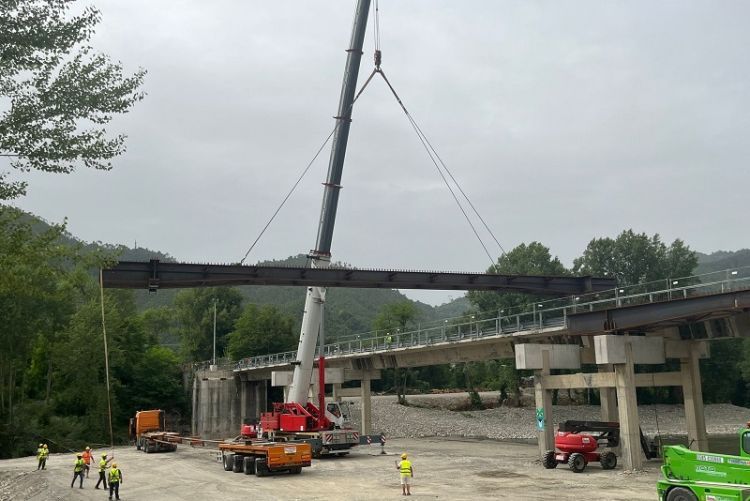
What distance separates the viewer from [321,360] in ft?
124

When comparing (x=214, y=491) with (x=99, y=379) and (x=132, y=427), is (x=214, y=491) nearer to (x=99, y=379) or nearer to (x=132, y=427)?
(x=132, y=427)

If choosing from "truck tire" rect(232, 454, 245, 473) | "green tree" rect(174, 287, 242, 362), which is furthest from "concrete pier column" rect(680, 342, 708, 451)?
"green tree" rect(174, 287, 242, 362)

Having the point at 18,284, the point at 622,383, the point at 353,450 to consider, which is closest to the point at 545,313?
the point at 622,383

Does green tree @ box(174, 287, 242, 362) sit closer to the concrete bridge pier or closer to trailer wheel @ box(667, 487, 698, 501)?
the concrete bridge pier

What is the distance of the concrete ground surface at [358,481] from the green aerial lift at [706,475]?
436 cm

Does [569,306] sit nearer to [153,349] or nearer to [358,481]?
[358,481]

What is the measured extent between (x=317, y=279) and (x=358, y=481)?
14.1 m

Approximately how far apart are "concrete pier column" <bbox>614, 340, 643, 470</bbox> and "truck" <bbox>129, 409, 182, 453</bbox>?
30.8 m

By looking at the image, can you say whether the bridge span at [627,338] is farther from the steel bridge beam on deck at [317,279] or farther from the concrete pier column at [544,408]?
the steel bridge beam on deck at [317,279]

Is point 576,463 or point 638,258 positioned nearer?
point 576,463

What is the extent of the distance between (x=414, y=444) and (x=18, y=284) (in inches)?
1445

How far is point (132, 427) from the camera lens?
51.8 metres

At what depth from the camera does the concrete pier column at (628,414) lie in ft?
96.5

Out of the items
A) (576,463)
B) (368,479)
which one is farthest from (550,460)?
(368,479)
